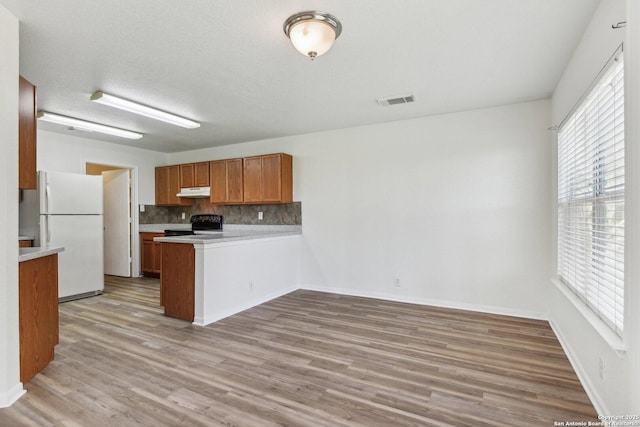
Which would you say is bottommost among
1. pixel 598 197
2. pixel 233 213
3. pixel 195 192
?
pixel 233 213

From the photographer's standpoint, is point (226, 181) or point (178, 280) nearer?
point (178, 280)

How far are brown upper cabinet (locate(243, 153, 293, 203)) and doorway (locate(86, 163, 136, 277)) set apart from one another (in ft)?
8.16

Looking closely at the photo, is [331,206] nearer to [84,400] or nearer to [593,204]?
[593,204]

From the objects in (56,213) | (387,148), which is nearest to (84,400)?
(56,213)

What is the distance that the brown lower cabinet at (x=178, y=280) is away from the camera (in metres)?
3.49

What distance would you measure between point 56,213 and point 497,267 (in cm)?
567

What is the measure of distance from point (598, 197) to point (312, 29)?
2086mm

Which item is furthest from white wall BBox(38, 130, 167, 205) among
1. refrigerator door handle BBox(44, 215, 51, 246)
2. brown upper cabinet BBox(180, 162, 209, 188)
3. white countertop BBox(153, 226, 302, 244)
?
white countertop BBox(153, 226, 302, 244)

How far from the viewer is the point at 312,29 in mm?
2041

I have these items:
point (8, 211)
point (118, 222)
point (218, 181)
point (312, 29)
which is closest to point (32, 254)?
point (8, 211)

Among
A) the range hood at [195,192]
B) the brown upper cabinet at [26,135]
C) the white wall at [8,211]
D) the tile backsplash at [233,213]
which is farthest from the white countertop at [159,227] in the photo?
the white wall at [8,211]

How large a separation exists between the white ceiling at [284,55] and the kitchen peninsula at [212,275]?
161 cm

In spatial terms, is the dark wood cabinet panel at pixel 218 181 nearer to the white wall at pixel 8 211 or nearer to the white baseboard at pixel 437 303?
the white baseboard at pixel 437 303

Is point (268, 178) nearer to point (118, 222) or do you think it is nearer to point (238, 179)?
point (238, 179)
